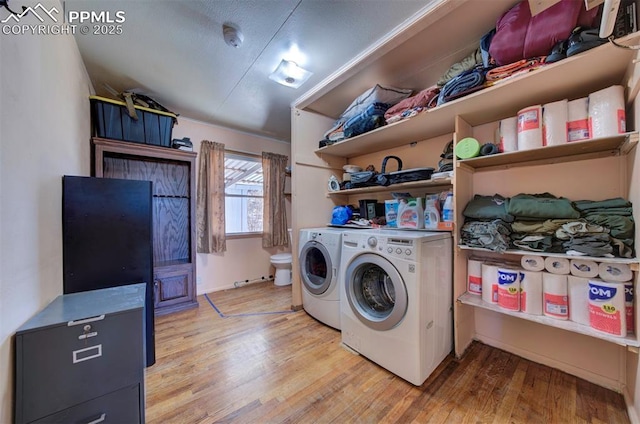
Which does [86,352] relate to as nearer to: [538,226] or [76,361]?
[76,361]

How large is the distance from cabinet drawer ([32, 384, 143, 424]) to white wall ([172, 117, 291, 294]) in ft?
7.16

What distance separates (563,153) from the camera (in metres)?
1.45

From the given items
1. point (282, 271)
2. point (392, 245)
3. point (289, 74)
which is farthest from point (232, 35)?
point (282, 271)

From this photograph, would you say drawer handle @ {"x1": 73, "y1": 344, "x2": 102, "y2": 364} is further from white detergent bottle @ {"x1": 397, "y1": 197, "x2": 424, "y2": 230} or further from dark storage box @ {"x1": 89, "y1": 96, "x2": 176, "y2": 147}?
dark storage box @ {"x1": 89, "y1": 96, "x2": 176, "y2": 147}

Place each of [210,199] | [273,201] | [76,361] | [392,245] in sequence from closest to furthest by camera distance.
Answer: [76,361] < [392,245] < [210,199] < [273,201]

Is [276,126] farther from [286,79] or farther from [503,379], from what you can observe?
[503,379]

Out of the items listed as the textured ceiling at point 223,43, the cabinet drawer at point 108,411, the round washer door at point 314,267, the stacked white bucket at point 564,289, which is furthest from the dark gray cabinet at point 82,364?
the stacked white bucket at point 564,289

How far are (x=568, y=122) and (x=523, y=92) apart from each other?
0.29 metres

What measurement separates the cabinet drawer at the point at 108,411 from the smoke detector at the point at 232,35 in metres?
2.01

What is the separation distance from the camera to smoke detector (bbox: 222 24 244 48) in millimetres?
1493

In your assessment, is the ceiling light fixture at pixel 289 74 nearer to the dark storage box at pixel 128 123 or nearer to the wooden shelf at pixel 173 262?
the dark storage box at pixel 128 123

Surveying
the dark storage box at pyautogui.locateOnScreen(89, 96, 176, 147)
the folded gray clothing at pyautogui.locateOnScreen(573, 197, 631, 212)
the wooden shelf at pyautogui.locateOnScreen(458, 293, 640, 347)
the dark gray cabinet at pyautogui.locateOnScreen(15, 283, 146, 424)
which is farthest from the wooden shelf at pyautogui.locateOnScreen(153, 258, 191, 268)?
the folded gray clothing at pyautogui.locateOnScreen(573, 197, 631, 212)

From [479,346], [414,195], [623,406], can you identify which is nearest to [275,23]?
[414,195]

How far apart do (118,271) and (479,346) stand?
2682 mm
